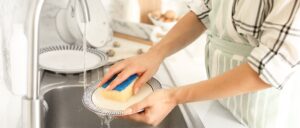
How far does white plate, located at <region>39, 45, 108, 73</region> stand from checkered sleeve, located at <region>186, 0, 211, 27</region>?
0.36 meters

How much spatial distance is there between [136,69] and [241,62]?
0.25 meters

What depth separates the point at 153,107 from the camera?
2.79 ft

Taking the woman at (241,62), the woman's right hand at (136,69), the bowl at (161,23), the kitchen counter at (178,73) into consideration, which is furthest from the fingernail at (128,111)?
the bowl at (161,23)

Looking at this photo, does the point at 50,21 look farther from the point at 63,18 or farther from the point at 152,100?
the point at 152,100

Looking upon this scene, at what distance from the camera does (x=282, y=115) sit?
93cm

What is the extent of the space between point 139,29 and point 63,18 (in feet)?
1.03

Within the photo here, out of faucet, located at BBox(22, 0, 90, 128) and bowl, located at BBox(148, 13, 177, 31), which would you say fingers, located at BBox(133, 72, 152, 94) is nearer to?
faucet, located at BBox(22, 0, 90, 128)

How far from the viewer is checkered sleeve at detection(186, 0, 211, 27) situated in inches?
41.1

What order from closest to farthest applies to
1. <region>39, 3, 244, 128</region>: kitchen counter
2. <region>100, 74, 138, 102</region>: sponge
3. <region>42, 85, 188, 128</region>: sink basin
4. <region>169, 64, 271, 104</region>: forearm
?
<region>169, 64, 271, 104</region>: forearm → <region>100, 74, 138, 102</region>: sponge → <region>39, 3, 244, 128</region>: kitchen counter → <region>42, 85, 188, 128</region>: sink basin

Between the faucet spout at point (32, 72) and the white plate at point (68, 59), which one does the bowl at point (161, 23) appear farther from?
the faucet spout at point (32, 72)

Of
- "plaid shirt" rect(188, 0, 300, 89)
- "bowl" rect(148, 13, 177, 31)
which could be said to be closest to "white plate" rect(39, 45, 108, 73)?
"bowl" rect(148, 13, 177, 31)

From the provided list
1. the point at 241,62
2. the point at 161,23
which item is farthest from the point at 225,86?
the point at 161,23

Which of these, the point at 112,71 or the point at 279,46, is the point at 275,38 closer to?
the point at 279,46

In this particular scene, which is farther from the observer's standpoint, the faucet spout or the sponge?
the sponge
